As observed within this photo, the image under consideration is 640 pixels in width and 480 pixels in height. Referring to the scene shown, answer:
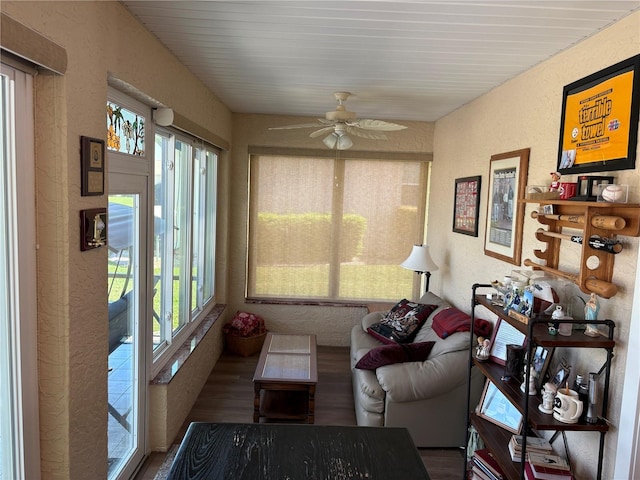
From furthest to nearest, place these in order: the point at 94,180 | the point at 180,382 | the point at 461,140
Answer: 1. the point at 461,140
2. the point at 180,382
3. the point at 94,180

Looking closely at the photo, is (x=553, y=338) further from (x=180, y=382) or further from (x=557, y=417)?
(x=180, y=382)

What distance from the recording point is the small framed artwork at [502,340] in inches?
99.5

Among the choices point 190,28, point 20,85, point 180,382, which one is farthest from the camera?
point 180,382

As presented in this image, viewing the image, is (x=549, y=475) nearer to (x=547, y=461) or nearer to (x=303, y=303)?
(x=547, y=461)

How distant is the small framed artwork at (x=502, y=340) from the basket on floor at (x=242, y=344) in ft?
8.84

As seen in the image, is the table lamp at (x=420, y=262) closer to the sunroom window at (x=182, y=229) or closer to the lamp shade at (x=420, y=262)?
the lamp shade at (x=420, y=262)

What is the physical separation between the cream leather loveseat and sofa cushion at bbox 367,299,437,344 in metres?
0.72

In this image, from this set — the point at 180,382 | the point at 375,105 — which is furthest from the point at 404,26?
the point at 180,382

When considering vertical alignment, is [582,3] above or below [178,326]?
above

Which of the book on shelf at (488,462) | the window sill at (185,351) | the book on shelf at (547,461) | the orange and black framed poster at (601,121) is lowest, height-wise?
the book on shelf at (488,462)

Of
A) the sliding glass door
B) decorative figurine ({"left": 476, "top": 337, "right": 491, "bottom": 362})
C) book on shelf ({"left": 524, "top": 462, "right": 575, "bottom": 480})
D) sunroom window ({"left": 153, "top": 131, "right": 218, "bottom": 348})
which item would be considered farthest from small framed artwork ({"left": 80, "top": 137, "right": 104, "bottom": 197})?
book on shelf ({"left": 524, "top": 462, "right": 575, "bottom": 480})

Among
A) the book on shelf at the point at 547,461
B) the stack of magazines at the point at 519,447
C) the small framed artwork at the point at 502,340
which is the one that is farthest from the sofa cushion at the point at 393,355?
the book on shelf at the point at 547,461

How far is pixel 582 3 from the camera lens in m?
1.87

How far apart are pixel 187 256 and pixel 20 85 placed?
229cm
